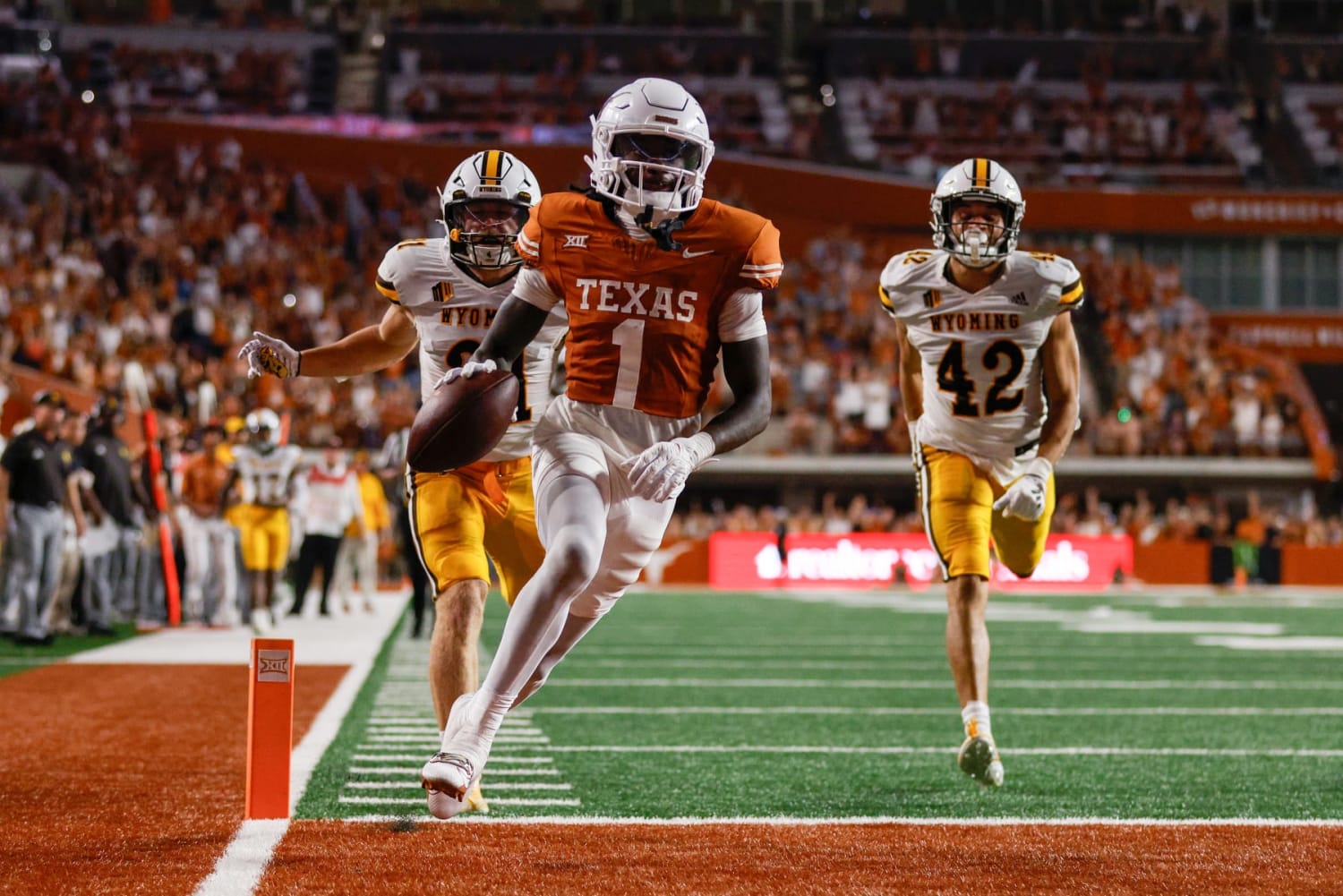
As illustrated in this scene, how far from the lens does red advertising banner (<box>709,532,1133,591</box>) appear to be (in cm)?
2359

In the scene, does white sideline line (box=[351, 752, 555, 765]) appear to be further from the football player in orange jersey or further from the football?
the football

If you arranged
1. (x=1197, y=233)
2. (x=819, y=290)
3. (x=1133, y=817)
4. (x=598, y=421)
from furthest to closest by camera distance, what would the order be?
(x=1197, y=233), (x=819, y=290), (x=1133, y=817), (x=598, y=421)

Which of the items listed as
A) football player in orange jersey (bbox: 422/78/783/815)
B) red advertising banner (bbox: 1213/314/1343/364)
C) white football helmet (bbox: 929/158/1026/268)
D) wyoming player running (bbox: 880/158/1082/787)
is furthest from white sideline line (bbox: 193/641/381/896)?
red advertising banner (bbox: 1213/314/1343/364)

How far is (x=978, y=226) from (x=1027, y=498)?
37.8 inches

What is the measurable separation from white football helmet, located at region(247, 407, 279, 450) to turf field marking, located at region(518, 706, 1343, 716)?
552cm

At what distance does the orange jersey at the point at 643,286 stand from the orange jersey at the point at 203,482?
9900 mm

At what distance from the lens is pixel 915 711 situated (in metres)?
8.19

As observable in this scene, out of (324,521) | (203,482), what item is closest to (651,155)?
(203,482)

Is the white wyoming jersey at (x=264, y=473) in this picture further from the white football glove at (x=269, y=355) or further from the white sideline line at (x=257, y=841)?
the white football glove at (x=269, y=355)

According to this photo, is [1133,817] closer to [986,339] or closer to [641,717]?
[986,339]

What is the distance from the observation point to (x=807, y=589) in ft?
75.7

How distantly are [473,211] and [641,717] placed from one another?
3253 mm

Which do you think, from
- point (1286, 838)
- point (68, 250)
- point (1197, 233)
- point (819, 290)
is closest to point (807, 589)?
point (819, 290)

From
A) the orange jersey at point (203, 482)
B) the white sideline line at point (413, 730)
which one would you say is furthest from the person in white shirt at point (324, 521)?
the white sideline line at point (413, 730)
